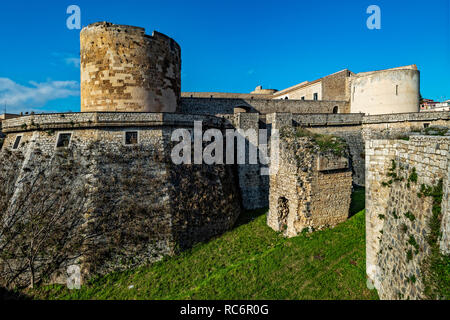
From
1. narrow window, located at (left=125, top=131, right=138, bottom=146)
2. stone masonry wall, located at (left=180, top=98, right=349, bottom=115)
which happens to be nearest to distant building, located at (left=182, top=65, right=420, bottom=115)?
stone masonry wall, located at (left=180, top=98, right=349, bottom=115)

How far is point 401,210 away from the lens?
4.91 m

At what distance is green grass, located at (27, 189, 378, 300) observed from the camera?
22.0 ft

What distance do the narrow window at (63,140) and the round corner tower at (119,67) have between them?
5.44 ft

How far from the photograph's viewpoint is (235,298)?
6.82 metres

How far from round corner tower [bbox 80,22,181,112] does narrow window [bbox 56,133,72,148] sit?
5.44ft

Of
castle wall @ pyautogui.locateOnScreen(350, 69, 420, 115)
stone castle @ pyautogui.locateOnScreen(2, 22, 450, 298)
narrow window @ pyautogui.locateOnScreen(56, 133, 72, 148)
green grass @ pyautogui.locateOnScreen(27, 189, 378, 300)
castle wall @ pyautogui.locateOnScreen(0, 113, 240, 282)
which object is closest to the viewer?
green grass @ pyautogui.locateOnScreen(27, 189, 378, 300)

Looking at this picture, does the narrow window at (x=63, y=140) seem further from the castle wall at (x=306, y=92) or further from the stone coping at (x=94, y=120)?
the castle wall at (x=306, y=92)

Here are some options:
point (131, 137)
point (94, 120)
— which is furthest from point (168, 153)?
point (94, 120)

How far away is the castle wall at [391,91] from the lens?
18562 mm

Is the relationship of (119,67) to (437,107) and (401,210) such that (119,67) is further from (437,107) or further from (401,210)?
(437,107)

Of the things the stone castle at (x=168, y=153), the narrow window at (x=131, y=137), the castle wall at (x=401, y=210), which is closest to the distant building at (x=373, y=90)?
the stone castle at (x=168, y=153)

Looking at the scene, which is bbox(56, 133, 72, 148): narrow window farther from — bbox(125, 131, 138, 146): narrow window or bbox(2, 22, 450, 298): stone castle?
bbox(125, 131, 138, 146): narrow window

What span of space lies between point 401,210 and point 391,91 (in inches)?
706
